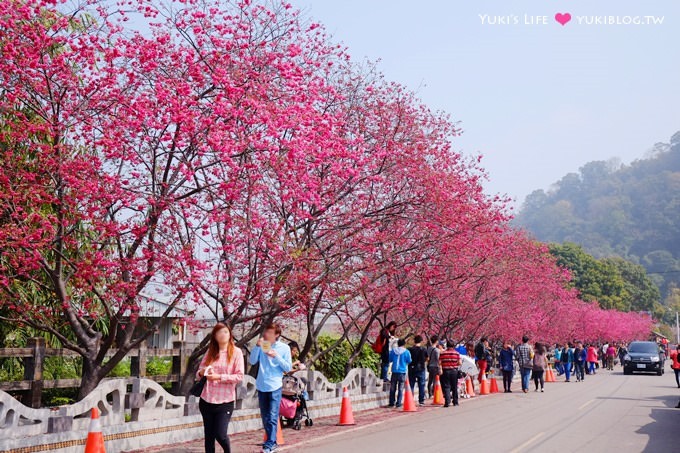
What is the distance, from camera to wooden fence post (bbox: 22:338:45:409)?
487 inches

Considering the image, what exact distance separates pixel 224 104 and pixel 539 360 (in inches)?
742

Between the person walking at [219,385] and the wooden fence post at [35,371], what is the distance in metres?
4.44

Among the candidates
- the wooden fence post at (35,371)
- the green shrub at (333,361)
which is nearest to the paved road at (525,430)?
the wooden fence post at (35,371)

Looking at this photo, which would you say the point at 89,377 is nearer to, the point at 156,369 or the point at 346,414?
the point at 346,414

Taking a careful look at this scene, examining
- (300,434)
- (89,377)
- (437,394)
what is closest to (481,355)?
(437,394)

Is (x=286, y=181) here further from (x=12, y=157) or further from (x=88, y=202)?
(x=12, y=157)

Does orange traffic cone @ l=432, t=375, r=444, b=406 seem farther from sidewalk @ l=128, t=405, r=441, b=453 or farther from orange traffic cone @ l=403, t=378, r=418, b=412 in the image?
sidewalk @ l=128, t=405, r=441, b=453

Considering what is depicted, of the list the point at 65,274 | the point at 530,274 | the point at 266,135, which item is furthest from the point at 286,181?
the point at 530,274

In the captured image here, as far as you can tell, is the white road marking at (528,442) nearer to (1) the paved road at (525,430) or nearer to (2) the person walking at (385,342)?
(1) the paved road at (525,430)

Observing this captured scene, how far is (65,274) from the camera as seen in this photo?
1325 cm

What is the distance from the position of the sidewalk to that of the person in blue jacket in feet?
3.81

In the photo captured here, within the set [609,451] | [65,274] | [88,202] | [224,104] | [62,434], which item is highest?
[224,104]

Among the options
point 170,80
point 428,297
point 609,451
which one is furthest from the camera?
point 428,297

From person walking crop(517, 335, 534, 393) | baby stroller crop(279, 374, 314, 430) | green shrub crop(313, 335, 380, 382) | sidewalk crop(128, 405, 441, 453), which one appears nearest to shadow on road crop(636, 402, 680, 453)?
sidewalk crop(128, 405, 441, 453)
